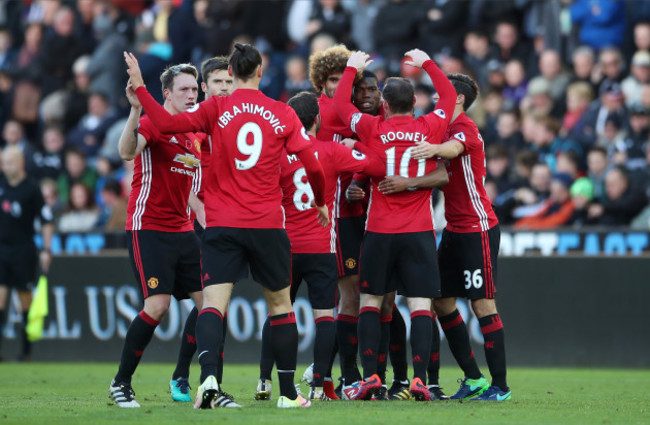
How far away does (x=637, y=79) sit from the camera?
15.4 meters

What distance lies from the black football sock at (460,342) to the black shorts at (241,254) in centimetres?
192

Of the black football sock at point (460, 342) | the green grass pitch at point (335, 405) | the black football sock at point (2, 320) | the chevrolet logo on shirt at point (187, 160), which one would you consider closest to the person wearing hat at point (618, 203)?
the green grass pitch at point (335, 405)

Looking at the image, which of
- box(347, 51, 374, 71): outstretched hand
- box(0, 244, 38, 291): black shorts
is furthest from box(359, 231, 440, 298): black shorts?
box(0, 244, 38, 291): black shorts

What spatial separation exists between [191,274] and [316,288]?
96cm

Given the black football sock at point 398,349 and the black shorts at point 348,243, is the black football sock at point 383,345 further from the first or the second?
the black shorts at point 348,243

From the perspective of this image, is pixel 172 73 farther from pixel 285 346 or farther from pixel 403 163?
pixel 285 346

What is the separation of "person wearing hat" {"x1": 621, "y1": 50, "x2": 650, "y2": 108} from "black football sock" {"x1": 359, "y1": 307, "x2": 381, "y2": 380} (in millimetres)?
7959

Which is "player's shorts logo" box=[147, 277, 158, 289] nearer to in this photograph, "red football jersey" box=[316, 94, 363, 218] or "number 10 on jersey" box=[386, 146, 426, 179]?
"red football jersey" box=[316, 94, 363, 218]

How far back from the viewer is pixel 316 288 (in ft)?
28.8

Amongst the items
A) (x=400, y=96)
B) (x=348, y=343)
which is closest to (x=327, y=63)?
(x=400, y=96)

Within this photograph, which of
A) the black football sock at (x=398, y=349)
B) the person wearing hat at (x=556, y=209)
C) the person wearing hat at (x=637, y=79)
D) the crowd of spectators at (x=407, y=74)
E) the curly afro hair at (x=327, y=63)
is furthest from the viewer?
the person wearing hat at (x=637, y=79)

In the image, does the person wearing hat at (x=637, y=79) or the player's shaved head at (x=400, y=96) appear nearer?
the player's shaved head at (x=400, y=96)

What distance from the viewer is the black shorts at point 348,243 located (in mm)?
9180

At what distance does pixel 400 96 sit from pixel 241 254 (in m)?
1.84
